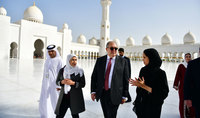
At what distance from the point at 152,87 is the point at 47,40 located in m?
20.5

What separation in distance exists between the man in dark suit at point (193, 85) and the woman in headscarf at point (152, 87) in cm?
25

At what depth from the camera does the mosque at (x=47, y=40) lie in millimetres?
17005

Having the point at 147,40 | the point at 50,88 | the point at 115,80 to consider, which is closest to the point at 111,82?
the point at 115,80

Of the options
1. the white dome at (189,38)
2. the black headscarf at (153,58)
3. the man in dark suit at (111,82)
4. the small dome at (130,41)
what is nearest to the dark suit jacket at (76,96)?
the man in dark suit at (111,82)

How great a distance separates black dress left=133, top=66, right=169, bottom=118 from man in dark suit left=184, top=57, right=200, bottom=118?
25 cm

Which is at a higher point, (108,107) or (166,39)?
(166,39)

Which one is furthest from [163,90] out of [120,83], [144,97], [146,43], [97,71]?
[146,43]

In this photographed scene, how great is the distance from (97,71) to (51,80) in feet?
2.76

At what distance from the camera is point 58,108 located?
1.80m

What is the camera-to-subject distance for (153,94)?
4.65 ft

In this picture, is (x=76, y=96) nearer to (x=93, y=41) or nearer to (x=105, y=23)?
(x=105, y=23)

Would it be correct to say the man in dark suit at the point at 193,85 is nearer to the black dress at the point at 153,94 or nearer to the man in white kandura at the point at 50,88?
the black dress at the point at 153,94

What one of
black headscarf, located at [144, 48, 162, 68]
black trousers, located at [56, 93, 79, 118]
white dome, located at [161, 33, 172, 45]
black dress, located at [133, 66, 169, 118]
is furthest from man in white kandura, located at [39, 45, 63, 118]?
white dome, located at [161, 33, 172, 45]

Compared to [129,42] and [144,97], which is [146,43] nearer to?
[129,42]
